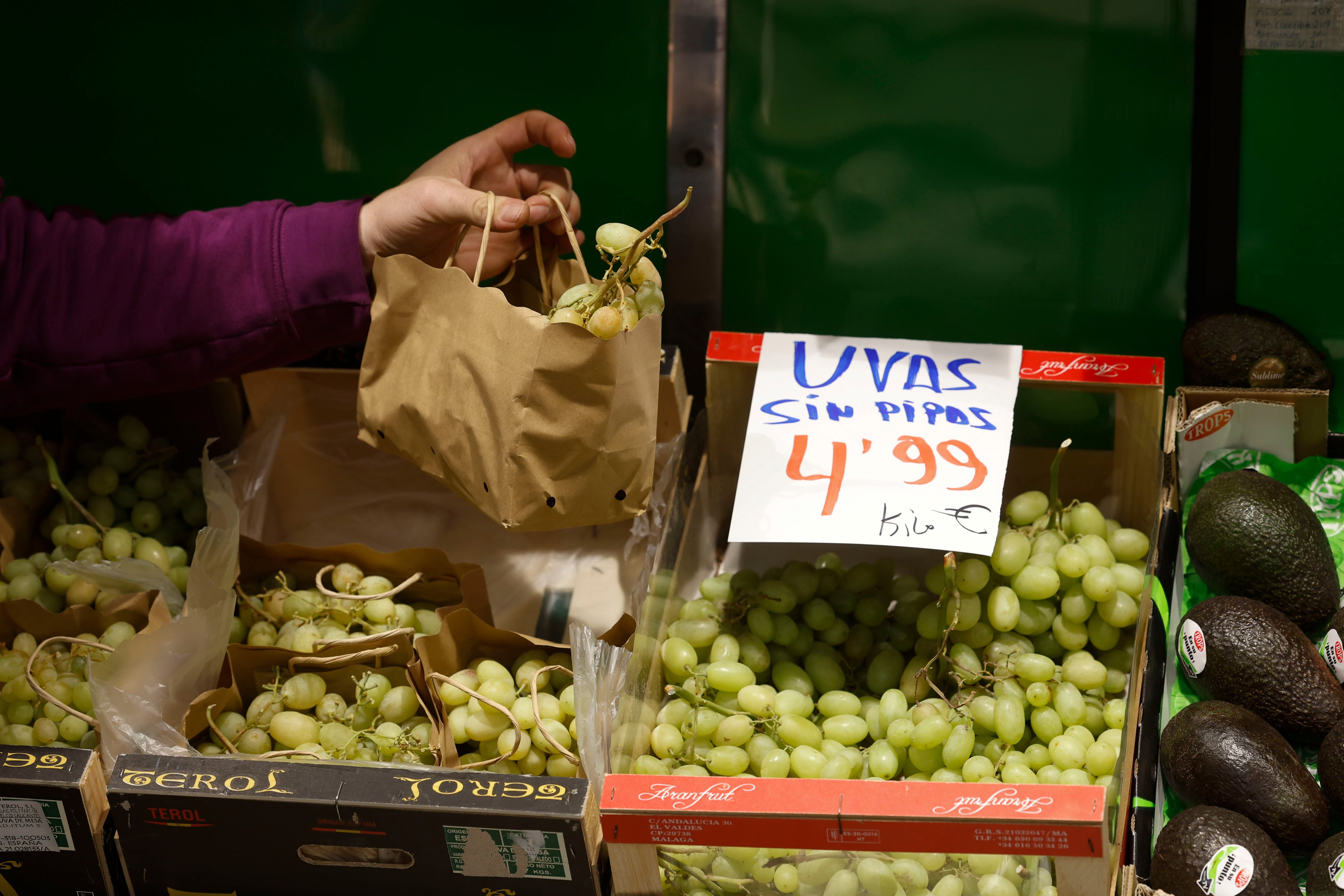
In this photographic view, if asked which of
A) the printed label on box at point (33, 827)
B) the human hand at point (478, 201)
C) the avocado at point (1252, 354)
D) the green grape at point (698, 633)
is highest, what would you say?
the human hand at point (478, 201)

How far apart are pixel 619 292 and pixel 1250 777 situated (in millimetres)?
778

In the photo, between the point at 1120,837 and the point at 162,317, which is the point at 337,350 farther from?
the point at 1120,837

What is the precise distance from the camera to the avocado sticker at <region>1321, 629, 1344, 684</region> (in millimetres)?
1168

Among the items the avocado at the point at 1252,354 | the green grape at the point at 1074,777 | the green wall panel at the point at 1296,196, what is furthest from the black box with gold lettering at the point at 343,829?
the green wall panel at the point at 1296,196

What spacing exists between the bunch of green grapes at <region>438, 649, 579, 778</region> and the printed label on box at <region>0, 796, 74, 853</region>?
39cm

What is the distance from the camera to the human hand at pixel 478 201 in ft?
4.21

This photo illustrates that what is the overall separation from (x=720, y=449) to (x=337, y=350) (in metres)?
0.62

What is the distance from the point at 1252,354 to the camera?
55.6 inches

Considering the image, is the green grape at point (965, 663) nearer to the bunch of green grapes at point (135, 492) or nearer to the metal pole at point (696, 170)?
the metal pole at point (696, 170)

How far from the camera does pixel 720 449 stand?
1558 millimetres

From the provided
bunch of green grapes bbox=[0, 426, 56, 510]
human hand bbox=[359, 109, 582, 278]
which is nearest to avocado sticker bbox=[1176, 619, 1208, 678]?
human hand bbox=[359, 109, 582, 278]

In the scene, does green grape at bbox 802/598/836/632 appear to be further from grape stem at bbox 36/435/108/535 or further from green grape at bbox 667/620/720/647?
grape stem at bbox 36/435/108/535

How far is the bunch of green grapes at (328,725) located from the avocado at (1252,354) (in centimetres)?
108

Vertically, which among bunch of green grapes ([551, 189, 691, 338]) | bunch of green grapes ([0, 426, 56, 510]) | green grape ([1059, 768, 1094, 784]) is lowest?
green grape ([1059, 768, 1094, 784])
